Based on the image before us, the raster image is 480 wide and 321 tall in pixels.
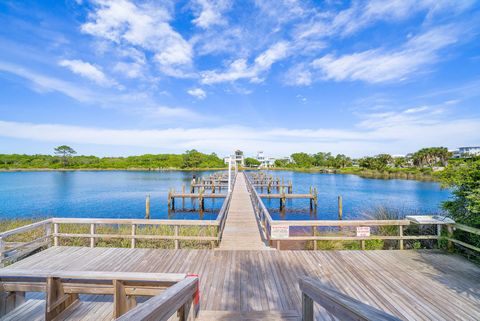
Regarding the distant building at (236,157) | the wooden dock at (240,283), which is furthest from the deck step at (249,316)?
the distant building at (236,157)

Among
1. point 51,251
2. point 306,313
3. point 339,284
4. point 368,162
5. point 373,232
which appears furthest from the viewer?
point 368,162

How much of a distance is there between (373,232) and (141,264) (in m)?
7.58

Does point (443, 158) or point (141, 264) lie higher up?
point (443, 158)

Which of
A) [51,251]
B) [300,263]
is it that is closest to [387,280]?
[300,263]

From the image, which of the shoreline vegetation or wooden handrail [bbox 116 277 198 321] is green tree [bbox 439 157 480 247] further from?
the shoreline vegetation

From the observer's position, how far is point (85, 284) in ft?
8.73

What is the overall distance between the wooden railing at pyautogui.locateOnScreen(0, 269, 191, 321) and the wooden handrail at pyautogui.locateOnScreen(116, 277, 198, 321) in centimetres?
35

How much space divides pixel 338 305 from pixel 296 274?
3.01 meters

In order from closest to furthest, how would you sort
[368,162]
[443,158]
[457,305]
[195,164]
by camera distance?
[457,305] < [443,158] < [368,162] < [195,164]

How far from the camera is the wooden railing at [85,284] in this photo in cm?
251

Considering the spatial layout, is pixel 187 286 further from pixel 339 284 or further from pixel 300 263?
pixel 300 263

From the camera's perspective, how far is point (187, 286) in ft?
6.46

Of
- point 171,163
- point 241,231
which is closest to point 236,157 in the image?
point 241,231

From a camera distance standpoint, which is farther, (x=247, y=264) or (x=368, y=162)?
(x=368, y=162)
